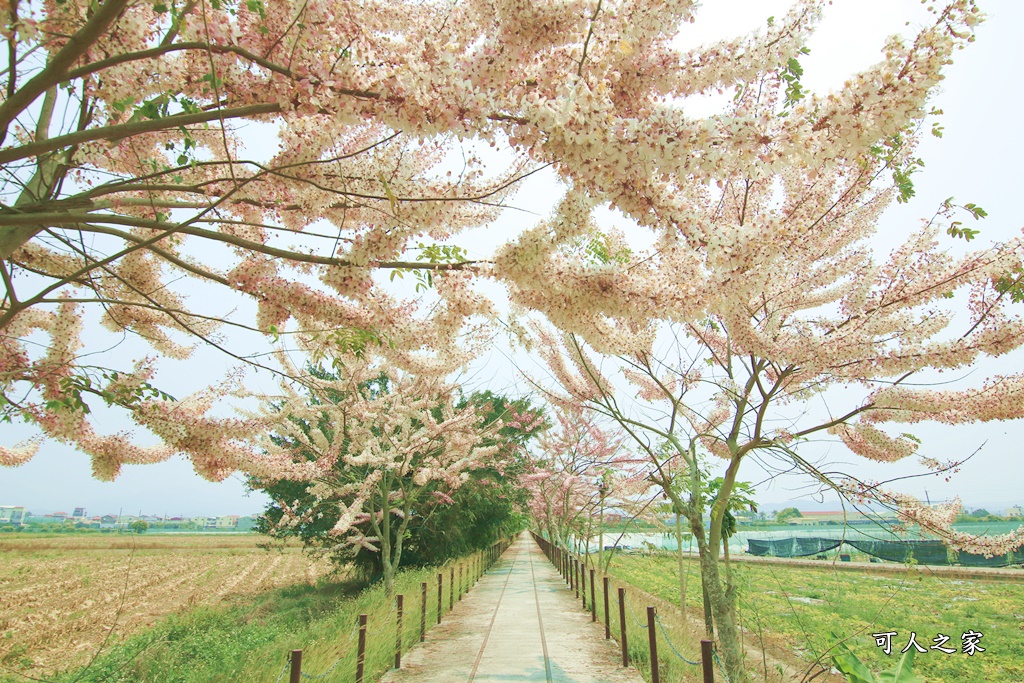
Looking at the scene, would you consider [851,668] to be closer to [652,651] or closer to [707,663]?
[707,663]

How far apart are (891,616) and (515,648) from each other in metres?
14.2

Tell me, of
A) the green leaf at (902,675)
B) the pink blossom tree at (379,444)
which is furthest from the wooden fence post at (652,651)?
the pink blossom tree at (379,444)

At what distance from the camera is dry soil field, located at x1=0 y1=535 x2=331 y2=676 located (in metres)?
11.9

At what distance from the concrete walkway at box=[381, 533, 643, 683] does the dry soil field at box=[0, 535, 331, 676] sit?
377 cm

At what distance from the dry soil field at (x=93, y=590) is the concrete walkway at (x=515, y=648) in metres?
3.77

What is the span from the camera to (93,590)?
2278cm

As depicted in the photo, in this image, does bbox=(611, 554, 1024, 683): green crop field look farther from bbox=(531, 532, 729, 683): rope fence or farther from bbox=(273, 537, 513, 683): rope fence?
bbox=(273, 537, 513, 683): rope fence

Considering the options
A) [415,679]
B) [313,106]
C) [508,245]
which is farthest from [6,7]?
[415,679]

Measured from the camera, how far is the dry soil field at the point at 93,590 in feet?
39.0

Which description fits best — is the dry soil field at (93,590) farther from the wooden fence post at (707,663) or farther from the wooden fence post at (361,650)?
the wooden fence post at (707,663)

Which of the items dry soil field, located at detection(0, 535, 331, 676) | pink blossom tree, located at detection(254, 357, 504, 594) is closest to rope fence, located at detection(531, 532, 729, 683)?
dry soil field, located at detection(0, 535, 331, 676)

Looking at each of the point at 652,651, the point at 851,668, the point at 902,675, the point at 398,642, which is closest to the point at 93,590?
the point at 398,642

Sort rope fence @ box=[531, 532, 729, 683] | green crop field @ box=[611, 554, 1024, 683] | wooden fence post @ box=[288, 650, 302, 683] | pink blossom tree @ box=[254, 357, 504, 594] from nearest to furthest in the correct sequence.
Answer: wooden fence post @ box=[288, 650, 302, 683] → rope fence @ box=[531, 532, 729, 683] → pink blossom tree @ box=[254, 357, 504, 594] → green crop field @ box=[611, 554, 1024, 683]

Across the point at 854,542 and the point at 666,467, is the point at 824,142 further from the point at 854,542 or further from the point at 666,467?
the point at 666,467
